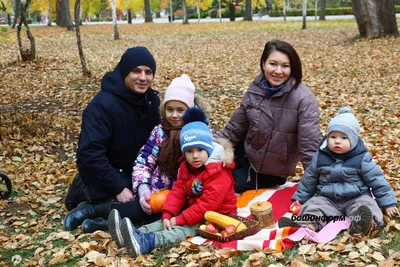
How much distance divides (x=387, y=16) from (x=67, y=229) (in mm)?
15269

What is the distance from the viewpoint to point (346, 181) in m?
4.03

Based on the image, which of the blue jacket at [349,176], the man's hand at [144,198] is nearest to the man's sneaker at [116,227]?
the man's hand at [144,198]

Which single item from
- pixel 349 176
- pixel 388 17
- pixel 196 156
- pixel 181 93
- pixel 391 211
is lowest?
pixel 391 211

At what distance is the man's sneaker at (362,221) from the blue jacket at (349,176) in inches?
9.3

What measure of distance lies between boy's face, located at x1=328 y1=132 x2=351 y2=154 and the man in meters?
1.63

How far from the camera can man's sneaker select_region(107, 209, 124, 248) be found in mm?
3885

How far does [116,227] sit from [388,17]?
50.6ft

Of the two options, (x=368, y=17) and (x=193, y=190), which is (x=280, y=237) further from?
(x=368, y=17)

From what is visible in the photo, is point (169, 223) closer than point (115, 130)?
Yes

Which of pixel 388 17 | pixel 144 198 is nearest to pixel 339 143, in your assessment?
pixel 144 198

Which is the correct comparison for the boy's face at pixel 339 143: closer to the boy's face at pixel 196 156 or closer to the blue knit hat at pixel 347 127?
the blue knit hat at pixel 347 127

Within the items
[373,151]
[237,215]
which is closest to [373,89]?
[373,151]

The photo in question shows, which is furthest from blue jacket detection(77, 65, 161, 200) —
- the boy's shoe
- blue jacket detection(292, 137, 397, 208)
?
blue jacket detection(292, 137, 397, 208)

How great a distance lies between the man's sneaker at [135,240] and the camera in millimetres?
3762
